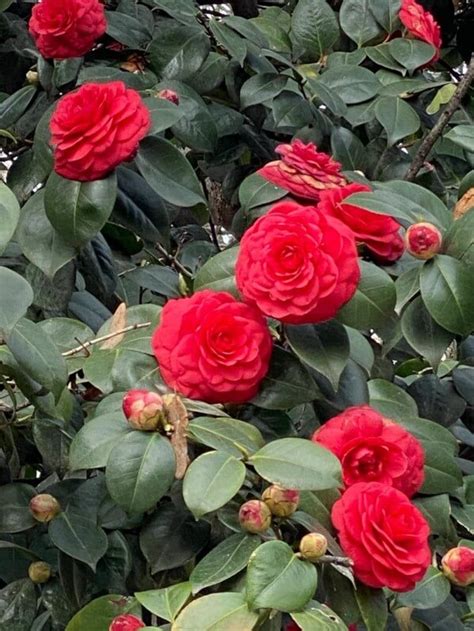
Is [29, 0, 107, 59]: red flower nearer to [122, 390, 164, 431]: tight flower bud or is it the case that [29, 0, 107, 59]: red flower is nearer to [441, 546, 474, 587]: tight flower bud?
[122, 390, 164, 431]: tight flower bud

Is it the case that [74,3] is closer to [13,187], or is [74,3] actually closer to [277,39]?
[13,187]

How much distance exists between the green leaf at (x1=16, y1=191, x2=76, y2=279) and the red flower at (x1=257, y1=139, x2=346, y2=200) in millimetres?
217

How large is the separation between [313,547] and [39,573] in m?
0.36

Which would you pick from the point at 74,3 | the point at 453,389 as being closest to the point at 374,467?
the point at 453,389

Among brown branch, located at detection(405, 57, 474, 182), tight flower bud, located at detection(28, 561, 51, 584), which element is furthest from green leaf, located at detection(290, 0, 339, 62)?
tight flower bud, located at detection(28, 561, 51, 584)

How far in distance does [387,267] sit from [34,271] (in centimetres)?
41

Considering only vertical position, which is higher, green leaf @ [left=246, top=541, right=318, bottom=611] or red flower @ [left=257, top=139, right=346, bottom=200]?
Result: red flower @ [left=257, top=139, right=346, bottom=200]

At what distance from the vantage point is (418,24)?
140 cm

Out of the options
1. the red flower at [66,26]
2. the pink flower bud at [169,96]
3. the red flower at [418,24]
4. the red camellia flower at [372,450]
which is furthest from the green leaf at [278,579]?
the red flower at [418,24]

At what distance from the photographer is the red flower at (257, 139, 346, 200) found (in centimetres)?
94

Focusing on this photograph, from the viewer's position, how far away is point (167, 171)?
1.05 m

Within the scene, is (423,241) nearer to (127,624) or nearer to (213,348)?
(213,348)

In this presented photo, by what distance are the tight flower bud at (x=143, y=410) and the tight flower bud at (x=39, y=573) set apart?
0.28 metres

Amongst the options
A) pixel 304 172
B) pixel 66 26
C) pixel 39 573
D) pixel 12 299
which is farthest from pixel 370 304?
pixel 66 26
